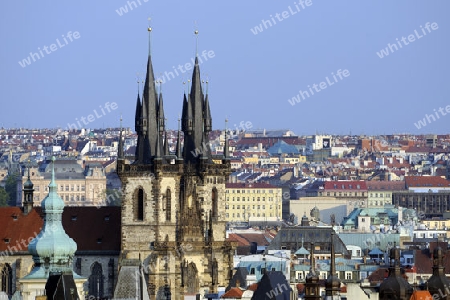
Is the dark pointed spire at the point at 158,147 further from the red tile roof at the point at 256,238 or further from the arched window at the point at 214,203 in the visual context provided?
the red tile roof at the point at 256,238

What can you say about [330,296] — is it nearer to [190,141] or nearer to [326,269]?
[190,141]

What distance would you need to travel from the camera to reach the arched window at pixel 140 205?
89000 millimetres

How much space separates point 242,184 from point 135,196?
109 m

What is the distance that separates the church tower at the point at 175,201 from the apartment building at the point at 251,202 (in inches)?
3905

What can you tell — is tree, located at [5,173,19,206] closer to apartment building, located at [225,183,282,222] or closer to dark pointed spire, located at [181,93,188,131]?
apartment building, located at [225,183,282,222]

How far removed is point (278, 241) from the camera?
5330 inches

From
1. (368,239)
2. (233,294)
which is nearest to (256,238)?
(368,239)

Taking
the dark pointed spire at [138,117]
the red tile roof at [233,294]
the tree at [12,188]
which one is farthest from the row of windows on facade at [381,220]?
the red tile roof at [233,294]

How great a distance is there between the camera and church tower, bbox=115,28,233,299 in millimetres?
88312

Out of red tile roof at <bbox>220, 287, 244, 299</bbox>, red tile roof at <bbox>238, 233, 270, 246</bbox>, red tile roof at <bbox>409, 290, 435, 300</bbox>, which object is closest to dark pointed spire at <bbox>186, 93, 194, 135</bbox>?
red tile roof at <bbox>220, 287, 244, 299</bbox>

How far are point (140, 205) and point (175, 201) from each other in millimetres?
1271

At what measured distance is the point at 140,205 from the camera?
89.1 metres

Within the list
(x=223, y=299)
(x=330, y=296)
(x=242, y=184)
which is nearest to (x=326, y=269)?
(x=223, y=299)

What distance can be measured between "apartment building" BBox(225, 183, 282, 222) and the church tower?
99.2 metres
